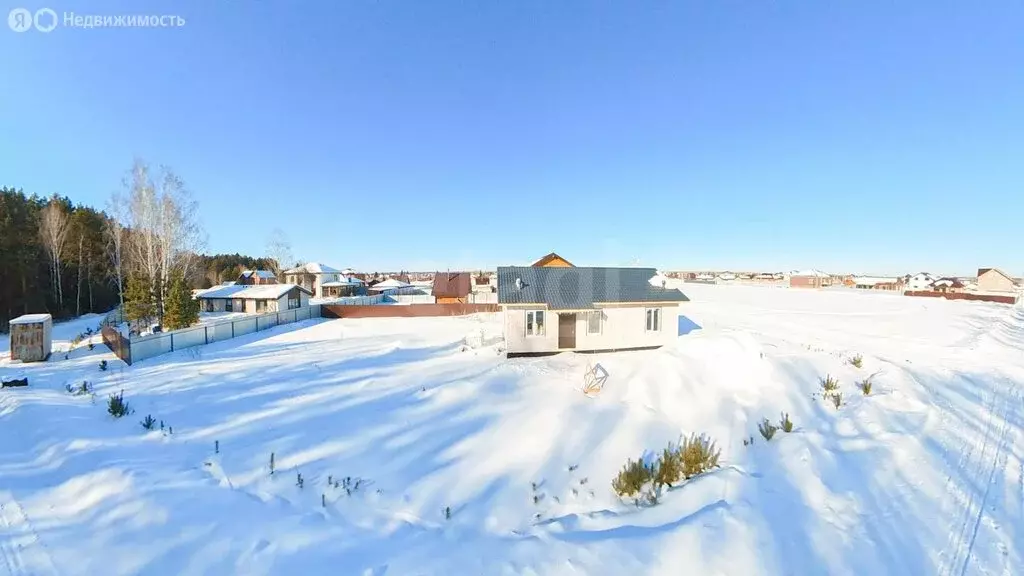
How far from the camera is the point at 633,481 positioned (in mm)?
6113

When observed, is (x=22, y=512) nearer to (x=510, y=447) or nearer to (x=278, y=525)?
(x=278, y=525)

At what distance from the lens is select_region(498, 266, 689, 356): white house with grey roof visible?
15.9m

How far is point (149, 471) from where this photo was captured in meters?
6.24

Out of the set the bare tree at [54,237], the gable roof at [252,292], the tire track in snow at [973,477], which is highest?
the bare tree at [54,237]

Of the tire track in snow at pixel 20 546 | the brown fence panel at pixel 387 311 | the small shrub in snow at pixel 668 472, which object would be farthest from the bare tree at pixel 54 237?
the small shrub in snow at pixel 668 472

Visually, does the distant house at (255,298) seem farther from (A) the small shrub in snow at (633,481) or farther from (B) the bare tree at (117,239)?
(A) the small shrub in snow at (633,481)

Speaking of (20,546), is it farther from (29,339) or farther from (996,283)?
(996,283)

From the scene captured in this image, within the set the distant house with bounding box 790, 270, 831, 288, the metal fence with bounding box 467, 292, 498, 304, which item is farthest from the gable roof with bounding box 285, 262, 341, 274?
the distant house with bounding box 790, 270, 831, 288

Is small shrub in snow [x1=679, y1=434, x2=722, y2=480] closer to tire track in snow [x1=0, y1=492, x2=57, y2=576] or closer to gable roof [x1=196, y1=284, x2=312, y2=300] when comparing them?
tire track in snow [x1=0, y1=492, x2=57, y2=576]

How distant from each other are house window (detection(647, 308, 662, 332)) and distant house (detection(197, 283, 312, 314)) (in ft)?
99.6

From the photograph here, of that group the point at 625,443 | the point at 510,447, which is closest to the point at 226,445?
the point at 510,447

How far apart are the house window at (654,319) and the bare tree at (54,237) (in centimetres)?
4289

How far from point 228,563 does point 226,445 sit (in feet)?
13.3

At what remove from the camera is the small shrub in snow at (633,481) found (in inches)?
240
